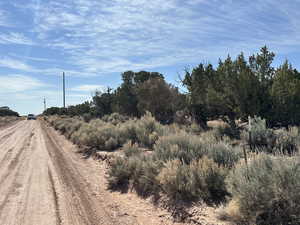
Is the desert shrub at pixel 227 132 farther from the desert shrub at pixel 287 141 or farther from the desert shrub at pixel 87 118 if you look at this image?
the desert shrub at pixel 87 118

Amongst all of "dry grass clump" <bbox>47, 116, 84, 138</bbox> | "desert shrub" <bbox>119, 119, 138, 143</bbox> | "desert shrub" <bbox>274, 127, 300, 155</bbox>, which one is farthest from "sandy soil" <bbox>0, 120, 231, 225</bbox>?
"dry grass clump" <bbox>47, 116, 84, 138</bbox>

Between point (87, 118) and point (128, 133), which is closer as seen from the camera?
point (128, 133)

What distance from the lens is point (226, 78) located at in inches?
689

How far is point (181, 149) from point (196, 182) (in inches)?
95.1

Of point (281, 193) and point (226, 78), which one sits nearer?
point (281, 193)

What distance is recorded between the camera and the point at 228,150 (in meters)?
7.77

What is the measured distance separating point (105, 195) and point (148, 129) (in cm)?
765

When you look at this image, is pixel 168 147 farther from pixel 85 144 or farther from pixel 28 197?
pixel 85 144

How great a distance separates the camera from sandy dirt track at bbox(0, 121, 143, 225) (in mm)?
6145

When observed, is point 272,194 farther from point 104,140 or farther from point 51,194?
point 104,140

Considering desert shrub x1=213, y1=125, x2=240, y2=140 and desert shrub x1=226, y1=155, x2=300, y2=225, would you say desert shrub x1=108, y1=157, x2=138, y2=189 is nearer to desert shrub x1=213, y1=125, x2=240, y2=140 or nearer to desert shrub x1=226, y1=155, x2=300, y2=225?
desert shrub x1=226, y1=155, x2=300, y2=225

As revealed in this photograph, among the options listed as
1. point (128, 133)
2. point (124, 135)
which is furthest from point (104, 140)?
point (128, 133)

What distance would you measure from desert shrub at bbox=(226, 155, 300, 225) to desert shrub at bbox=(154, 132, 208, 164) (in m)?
3.02

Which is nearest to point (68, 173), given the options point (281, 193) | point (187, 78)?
point (281, 193)
